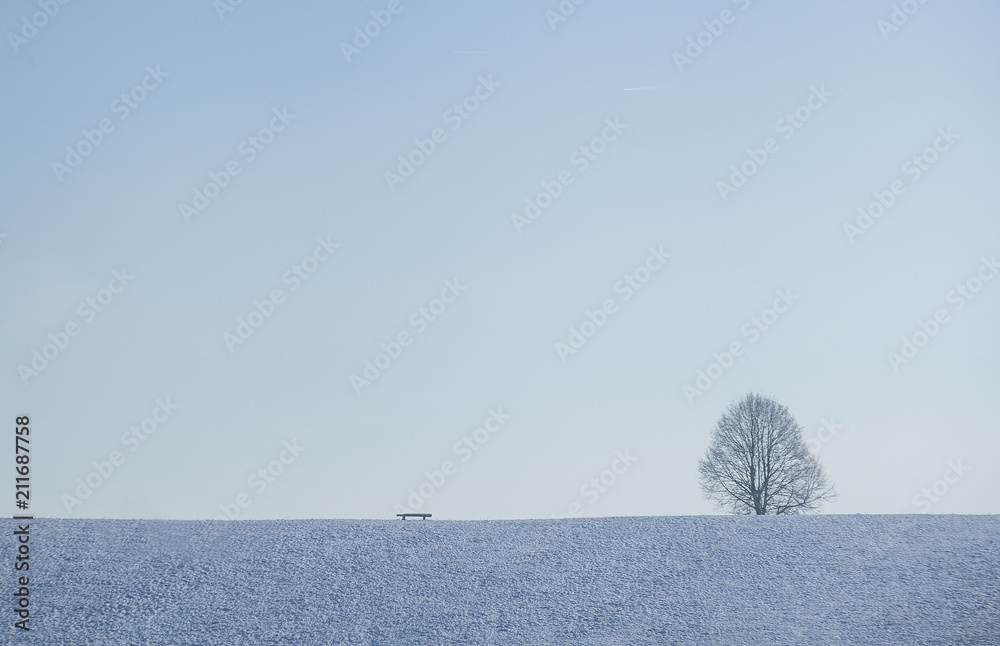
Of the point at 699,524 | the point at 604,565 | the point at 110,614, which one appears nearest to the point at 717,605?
the point at 604,565

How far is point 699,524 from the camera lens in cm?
1489

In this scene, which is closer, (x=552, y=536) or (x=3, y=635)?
(x=3, y=635)

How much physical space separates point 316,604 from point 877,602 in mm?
7749

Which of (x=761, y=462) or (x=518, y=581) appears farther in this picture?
(x=761, y=462)

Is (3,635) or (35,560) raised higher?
(35,560)

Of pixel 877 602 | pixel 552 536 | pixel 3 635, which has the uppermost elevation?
pixel 552 536

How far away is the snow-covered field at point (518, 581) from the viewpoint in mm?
11500

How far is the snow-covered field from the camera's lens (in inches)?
453

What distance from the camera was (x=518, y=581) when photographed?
12.8 meters

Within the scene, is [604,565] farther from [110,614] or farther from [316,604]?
[110,614]

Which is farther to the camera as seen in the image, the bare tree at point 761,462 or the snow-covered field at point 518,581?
the bare tree at point 761,462

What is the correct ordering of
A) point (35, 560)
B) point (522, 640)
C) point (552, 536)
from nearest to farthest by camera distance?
1. point (522, 640)
2. point (35, 560)
3. point (552, 536)

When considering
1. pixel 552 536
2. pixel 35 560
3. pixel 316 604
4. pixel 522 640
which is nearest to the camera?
pixel 522 640

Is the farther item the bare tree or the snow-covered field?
the bare tree
